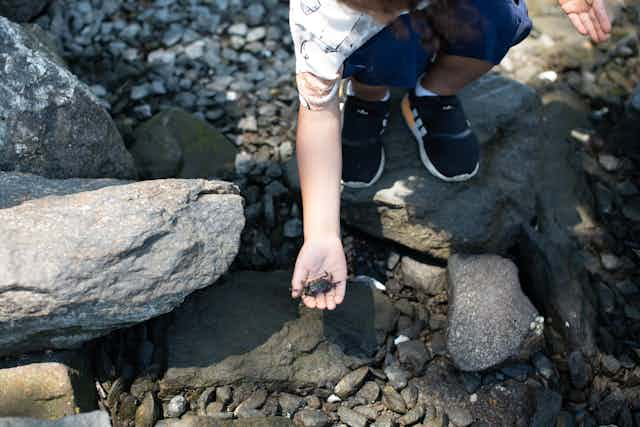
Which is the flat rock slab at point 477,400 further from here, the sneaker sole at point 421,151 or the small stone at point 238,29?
the small stone at point 238,29

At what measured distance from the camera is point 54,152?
2.10 m

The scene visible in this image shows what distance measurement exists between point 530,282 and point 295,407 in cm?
96

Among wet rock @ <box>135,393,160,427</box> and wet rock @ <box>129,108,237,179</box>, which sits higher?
wet rock @ <box>129,108,237,179</box>

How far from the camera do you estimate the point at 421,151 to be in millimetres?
2393

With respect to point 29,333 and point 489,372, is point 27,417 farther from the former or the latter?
point 489,372

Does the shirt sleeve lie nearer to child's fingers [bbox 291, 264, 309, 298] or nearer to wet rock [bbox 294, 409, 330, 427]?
child's fingers [bbox 291, 264, 309, 298]

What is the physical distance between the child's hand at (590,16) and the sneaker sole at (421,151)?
65 centimetres

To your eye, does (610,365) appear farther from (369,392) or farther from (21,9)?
(21,9)

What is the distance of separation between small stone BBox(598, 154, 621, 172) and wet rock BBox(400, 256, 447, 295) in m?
0.96

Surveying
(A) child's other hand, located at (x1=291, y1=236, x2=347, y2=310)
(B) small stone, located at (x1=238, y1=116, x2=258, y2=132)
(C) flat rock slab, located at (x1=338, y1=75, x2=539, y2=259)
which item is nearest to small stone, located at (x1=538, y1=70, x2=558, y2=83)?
(C) flat rock slab, located at (x1=338, y1=75, x2=539, y2=259)

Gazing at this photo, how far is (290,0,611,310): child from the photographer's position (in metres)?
1.72

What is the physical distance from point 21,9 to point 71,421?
2.01m

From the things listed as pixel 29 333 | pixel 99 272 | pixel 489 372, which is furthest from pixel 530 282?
pixel 29 333

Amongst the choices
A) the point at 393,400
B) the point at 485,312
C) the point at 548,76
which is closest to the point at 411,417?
the point at 393,400
